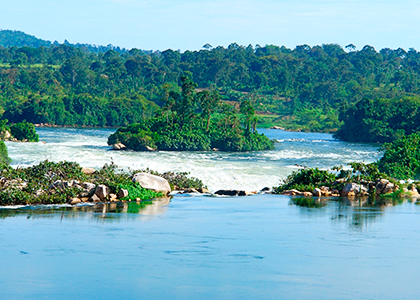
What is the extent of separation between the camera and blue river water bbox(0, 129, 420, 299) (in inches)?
459

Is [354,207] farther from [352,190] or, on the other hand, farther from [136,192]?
[136,192]

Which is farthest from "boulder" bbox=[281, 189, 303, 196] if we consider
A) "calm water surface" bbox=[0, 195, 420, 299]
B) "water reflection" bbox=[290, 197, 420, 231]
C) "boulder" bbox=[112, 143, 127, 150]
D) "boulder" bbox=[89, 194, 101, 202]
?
"boulder" bbox=[112, 143, 127, 150]

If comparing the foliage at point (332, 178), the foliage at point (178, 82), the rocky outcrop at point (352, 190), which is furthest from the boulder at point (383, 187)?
the foliage at point (178, 82)

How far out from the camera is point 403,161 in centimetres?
3341

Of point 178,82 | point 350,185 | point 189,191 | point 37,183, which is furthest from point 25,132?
point 178,82

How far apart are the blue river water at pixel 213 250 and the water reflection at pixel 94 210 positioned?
4cm

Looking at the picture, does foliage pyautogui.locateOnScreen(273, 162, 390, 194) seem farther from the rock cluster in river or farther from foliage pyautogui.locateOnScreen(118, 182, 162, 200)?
foliage pyautogui.locateOnScreen(118, 182, 162, 200)

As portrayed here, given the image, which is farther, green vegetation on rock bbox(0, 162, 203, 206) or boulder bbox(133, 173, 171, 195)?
boulder bbox(133, 173, 171, 195)

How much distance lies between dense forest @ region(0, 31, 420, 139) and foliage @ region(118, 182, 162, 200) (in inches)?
3116

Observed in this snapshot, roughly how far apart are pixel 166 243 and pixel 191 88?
52.1 meters

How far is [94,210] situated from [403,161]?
19.9 meters

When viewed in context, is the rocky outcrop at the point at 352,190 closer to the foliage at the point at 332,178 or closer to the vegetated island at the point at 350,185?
the vegetated island at the point at 350,185

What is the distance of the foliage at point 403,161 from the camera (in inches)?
1271

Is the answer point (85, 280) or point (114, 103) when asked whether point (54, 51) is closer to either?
point (114, 103)
